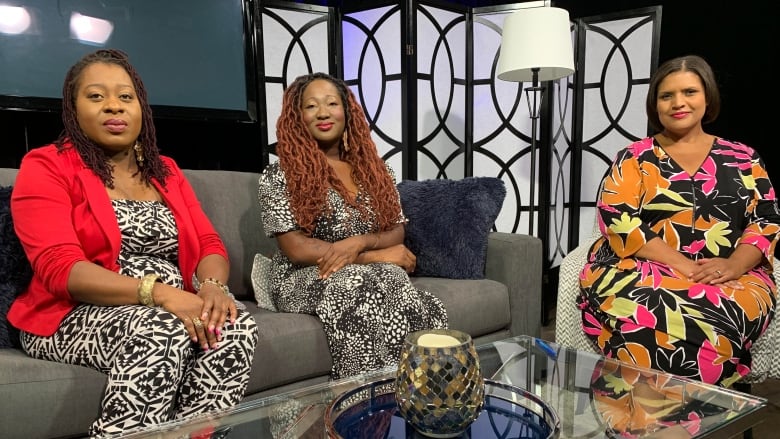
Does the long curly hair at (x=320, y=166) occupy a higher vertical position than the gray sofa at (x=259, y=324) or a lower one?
higher

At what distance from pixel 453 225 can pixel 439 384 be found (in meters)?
1.28

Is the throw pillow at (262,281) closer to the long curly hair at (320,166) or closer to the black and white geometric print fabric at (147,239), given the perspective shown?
the long curly hair at (320,166)

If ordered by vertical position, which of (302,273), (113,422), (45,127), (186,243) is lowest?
(113,422)

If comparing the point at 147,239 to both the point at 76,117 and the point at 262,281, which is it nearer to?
the point at 76,117

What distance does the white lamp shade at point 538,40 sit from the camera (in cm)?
264

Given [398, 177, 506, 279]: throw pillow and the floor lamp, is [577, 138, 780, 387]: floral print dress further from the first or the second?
the floor lamp

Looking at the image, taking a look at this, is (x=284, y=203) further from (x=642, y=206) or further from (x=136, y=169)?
(x=642, y=206)

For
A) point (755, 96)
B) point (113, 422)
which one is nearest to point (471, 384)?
point (113, 422)

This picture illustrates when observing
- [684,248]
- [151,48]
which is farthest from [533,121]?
[151,48]

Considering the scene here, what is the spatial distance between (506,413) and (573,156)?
2920 millimetres

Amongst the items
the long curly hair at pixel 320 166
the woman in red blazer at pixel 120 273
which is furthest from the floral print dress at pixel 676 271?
the woman in red blazer at pixel 120 273

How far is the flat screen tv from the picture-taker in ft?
7.66

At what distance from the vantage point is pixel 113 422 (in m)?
1.19

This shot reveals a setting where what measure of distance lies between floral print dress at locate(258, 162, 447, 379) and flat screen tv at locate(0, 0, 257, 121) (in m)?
1.17
